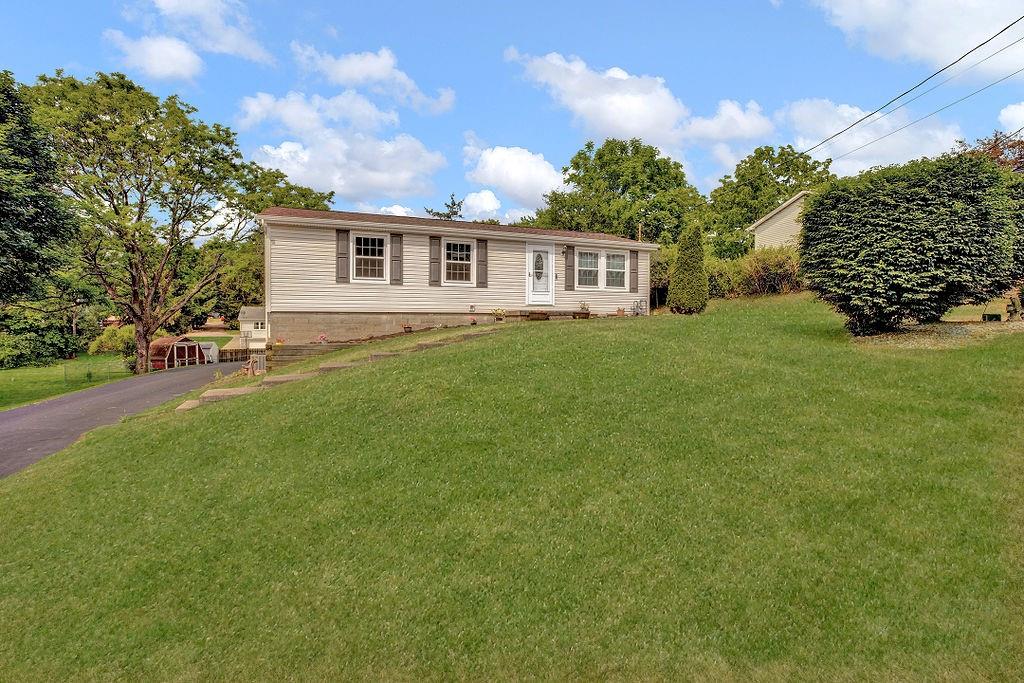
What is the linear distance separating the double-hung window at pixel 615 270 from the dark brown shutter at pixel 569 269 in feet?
5.78

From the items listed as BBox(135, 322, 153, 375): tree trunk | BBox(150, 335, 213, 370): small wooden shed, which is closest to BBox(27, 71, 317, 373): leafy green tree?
BBox(135, 322, 153, 375): tree trunk

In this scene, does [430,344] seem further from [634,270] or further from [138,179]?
[138,179]

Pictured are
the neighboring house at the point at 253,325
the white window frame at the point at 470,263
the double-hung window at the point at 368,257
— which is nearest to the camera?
the double-hung window at the point at 368,257

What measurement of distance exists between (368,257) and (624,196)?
3293 cm

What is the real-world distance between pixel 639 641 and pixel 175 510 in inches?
229

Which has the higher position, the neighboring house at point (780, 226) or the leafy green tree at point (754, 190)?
the leafy green tree at point (754, 190)

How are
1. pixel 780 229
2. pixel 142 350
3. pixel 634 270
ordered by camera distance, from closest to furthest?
1. pixel 634 270
2. pixel 142 350
3. pixel 780 229

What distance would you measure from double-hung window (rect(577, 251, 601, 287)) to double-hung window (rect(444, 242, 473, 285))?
16.7ft

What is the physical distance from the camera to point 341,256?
1936 centimetres

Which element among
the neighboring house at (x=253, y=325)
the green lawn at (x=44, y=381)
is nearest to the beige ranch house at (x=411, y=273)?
the green lawn at (x=44, y=381)

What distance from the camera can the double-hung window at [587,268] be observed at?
941 inches

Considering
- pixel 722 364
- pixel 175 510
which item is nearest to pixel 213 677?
pixel 175 510

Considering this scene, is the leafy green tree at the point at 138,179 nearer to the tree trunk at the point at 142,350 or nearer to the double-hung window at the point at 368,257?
the tree trunk at the point at 142,350

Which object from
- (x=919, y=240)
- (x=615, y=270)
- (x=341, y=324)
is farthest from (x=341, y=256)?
(x=919, y=240)
